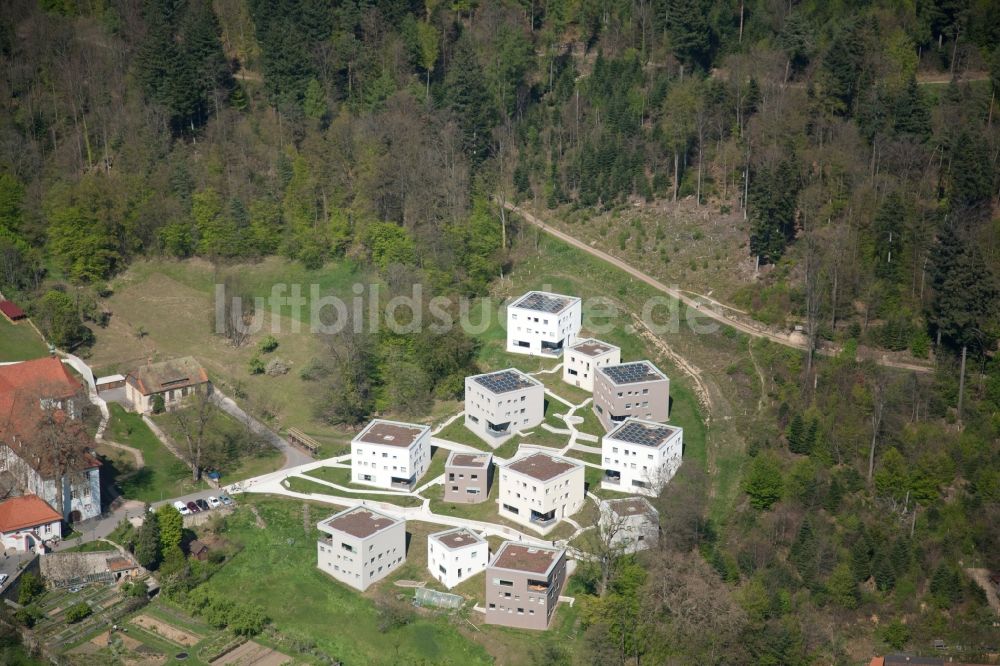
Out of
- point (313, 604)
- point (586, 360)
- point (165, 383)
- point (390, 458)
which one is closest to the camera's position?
point (313, 604)

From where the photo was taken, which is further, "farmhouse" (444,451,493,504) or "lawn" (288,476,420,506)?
"lawn" (288,476,420,506)

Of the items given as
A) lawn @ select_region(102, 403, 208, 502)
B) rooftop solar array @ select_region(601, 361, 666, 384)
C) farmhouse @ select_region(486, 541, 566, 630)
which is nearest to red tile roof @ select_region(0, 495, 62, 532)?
lawn @ select_region(102, 403, 208, 502)

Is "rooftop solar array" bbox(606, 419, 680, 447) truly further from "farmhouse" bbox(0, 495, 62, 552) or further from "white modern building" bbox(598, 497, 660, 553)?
"farmhouse" bbox(0, 495, 62, 552)

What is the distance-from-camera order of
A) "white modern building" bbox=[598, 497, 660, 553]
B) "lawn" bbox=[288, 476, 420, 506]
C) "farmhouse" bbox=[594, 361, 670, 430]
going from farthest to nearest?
"farmhouse" bbox=[594, 361, 670, 430] < "lawn" bbox=[288, 476, 420, 506] < "white modern building" bbox=[598, 497, 660, 553]

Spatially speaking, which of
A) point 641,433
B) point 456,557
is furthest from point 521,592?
point 641,433

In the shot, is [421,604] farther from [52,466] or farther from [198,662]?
[52,466]

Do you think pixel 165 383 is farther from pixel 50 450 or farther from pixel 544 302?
pixel 544 302

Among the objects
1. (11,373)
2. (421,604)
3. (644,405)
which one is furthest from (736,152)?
(11,373)
